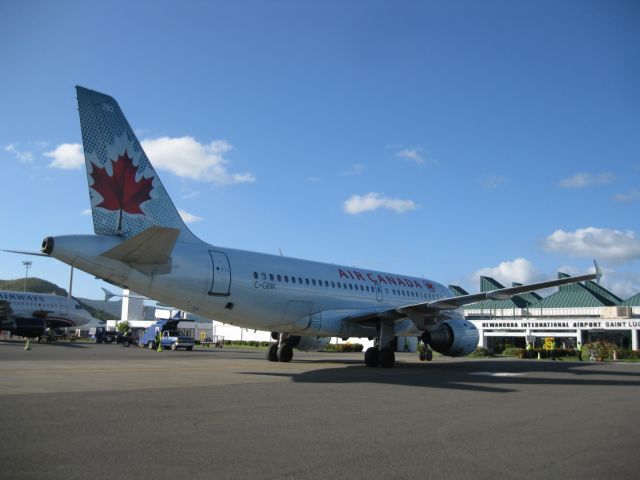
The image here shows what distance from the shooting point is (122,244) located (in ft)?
43.8

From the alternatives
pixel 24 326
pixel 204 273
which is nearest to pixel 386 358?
pixel 204 273

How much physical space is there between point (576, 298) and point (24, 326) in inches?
2274

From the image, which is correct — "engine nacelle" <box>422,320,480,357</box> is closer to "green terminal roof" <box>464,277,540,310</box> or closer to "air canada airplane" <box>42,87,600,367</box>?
"air canada airplane" <box>42,87,600,367</box>

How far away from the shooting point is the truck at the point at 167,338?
135ft

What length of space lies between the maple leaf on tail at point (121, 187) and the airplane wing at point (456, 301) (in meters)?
8.82

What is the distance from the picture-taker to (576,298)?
6475cm

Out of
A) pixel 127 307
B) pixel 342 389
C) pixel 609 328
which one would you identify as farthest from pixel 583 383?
pixel 127 307

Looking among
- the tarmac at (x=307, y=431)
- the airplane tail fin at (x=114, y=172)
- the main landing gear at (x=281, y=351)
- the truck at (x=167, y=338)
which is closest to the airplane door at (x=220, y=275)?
the airplane tail fin at (x=114, y=172)

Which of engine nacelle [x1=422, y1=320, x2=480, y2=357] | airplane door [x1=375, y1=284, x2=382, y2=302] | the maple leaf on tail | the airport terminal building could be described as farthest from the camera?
the airport terminal building

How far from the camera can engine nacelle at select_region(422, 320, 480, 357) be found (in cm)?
2036

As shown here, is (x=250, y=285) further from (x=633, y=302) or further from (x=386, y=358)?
(x=633, y=302)

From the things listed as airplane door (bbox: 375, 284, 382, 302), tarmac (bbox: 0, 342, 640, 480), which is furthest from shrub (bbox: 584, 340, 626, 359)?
tarmac (bbox: 0, 342, 640, 480)

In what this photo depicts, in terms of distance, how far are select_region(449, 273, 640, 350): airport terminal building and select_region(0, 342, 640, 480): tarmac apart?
3951cm

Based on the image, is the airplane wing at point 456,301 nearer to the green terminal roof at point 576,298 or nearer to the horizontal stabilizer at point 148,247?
the horizontal stabilizer at point 148,247
